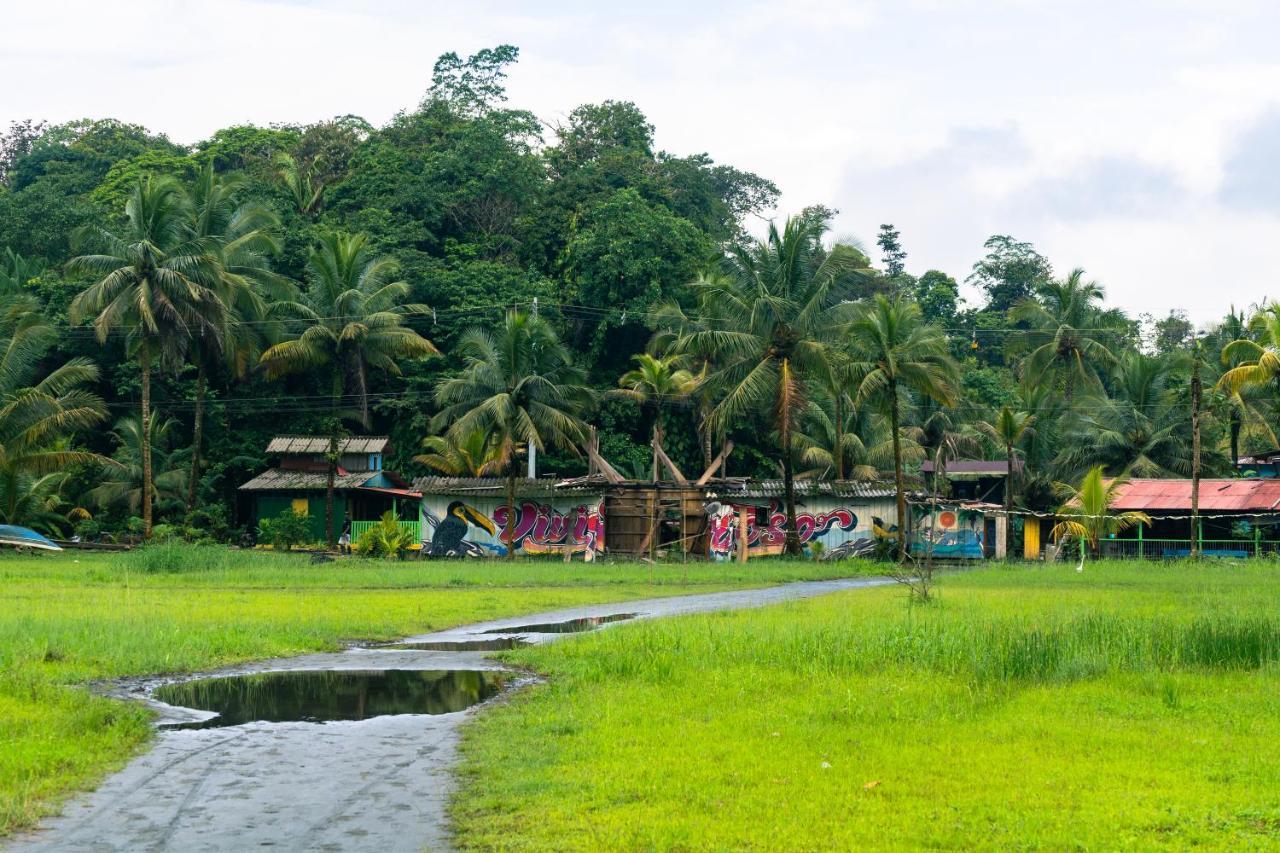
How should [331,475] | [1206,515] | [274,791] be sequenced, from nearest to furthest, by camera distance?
[274,791]
[1206,515]
[331,475]

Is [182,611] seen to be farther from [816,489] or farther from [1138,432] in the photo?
[1138,432]

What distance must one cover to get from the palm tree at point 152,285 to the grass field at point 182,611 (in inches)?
294

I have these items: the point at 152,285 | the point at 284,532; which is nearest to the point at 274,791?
the point at 284,532

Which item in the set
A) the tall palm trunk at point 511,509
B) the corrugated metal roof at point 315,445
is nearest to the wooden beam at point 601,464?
the tall palm trunk at point 511,509

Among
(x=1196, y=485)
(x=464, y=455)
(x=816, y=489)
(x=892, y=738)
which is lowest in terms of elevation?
(x=892, y=738)

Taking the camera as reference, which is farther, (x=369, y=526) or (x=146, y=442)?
(x=369, y=526)

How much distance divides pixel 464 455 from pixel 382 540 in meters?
5.30

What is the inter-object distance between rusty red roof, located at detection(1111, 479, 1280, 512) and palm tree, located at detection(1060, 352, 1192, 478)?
13.7 ft

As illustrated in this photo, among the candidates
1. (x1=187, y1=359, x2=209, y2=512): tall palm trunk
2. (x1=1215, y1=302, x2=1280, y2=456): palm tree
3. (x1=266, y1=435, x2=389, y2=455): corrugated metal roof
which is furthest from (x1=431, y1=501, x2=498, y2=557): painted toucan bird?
(x1=1215, y1=302, x2=1280, y2=456): palm tree

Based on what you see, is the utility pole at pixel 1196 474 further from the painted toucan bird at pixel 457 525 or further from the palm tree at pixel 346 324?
the palm tree at pixel 346 324

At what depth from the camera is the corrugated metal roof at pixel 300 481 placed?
45.8m

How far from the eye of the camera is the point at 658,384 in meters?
46.1

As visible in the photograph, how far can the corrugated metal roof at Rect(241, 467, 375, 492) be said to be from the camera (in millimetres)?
45781

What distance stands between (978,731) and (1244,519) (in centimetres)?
3445
